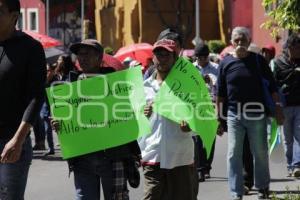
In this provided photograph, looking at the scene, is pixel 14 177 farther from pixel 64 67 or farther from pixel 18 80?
pixel 64 67

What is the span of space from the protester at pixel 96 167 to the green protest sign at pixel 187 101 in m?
0.60

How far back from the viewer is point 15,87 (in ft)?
18.1

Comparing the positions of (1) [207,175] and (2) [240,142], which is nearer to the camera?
(2) [240,142]

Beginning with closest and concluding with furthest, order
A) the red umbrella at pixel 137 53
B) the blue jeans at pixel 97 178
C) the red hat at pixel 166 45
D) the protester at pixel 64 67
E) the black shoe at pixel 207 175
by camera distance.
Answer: the blue jeans at pixel 97 178
the red hat at pixel 166 45
the black shoe at pixel 207 175
the protester at pixel 64 67
the red umbrella at pixel 137 53

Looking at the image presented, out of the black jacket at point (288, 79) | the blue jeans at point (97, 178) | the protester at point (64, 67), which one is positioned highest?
the protester at point (64, 67)

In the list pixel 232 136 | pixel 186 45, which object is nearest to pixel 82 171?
pixel 232 136

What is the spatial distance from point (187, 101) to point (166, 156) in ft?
1.61

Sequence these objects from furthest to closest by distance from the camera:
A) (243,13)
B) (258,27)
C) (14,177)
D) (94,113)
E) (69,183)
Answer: (243,13), (258,27), (69,183), (94,113), (14,177)

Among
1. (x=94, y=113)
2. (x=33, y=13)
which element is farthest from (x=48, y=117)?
(x=33, y=13)

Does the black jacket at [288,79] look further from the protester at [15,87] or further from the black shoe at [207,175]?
the protester at [15,87]

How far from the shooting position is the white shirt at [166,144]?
6.97 meters

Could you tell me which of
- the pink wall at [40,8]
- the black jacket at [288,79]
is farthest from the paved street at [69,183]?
the pink wall at [40,8]

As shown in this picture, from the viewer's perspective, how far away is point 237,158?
939 centimetres

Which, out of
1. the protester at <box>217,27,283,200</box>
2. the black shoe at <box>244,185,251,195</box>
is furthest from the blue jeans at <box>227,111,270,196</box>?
the black shoe at <box>244,185,251,195</box>
